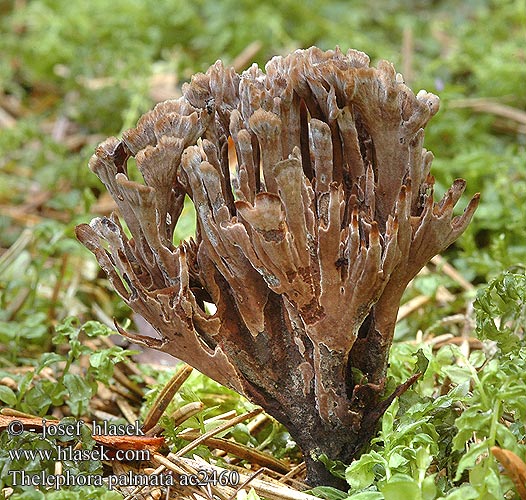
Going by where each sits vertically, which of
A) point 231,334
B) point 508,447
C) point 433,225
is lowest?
point 508,447

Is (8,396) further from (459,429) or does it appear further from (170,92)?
(170,92)

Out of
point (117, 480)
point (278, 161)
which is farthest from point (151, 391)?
point (278, 161)

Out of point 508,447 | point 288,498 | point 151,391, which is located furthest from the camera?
point 151,391

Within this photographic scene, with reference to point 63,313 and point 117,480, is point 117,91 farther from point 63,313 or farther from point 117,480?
point 117,480

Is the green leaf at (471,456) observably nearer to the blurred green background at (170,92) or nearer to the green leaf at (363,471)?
the green leaf at (363,471)

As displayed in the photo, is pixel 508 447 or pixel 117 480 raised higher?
pixel 117 480

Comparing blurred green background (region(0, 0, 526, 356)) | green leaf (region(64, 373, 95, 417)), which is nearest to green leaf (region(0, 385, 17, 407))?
green leaf (region(64, 373, 95, 417))

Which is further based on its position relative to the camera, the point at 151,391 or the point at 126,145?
the point at 151,391

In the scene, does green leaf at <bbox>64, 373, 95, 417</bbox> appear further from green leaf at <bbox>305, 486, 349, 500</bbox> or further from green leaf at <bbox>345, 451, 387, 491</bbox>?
green leaf at <bbox>345, 451, 387, 491</bbox>
